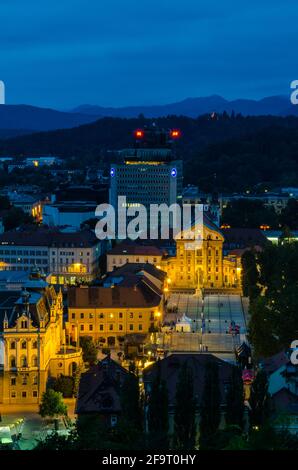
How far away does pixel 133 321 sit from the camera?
49.9 m

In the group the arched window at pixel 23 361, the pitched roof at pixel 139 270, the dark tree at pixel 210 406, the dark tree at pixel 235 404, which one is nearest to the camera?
the dark tree at pixel 210 406

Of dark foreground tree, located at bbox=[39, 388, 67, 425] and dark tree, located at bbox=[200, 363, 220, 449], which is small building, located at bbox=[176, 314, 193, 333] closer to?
dark foreground tree, located at bbox=[39, 388, 67, 425]

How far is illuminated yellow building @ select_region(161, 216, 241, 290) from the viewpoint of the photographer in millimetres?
70812

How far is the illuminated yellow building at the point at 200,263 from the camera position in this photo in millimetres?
70812

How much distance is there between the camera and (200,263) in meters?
70.8

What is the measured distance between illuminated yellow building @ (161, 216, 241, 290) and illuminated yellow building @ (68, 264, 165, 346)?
63.8ft

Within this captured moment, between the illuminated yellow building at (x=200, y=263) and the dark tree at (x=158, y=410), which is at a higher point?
the illuminated yellow building at (x=200, y=263)

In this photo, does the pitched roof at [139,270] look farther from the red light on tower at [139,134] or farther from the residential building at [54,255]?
the red light on tower at [139,134]

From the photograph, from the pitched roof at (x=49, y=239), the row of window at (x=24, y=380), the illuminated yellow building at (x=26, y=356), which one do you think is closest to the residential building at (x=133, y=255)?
the pitched roof at (x=49, y=239)

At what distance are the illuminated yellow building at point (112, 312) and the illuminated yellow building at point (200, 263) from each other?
63.8ft

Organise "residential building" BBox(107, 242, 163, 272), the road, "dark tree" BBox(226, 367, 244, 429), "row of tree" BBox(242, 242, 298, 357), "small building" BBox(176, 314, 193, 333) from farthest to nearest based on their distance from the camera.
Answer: "residential building" BBox(107, 242, 163, 272), "small building" BBox(176, 314, 193, 333), the road, "row of tree" BBox(242, 242, 298, 357), "dark tree" BBox(226, 367, 244, 429)

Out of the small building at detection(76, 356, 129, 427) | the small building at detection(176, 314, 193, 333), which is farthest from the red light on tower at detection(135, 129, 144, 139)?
the small building at detection(76, 356, 129, 427)

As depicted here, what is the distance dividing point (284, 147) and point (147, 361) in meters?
134

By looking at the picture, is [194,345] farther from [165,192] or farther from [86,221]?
[165,192]
